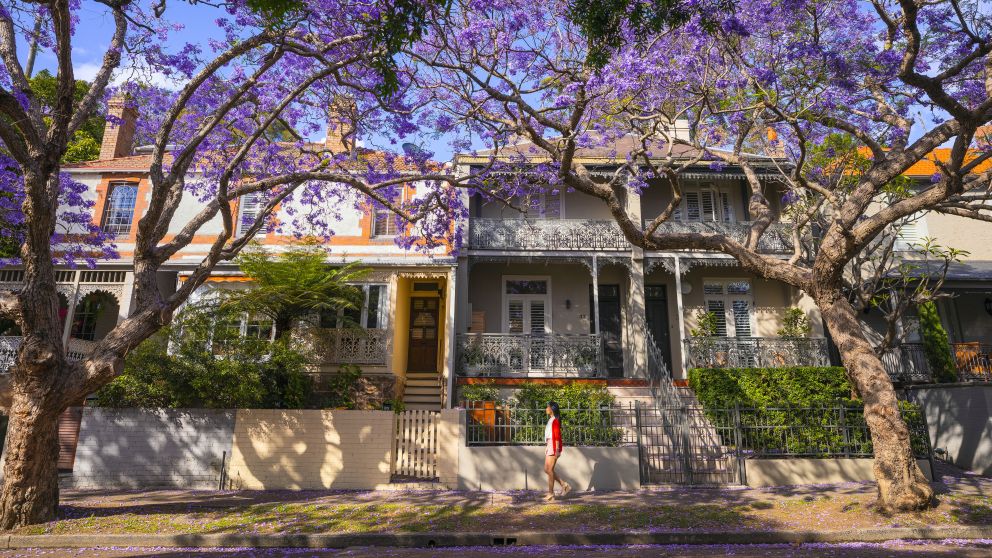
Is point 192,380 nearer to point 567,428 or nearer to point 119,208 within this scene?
point 567,428

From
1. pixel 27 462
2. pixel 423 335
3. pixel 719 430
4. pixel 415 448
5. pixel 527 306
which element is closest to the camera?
pixel 27 462

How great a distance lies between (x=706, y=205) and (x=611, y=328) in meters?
5.03

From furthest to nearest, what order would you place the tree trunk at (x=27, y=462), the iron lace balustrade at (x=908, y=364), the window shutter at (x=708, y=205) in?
1. the window shutter at (x=708, y=205)
2. the iron lace balustrade at (x=908, y=364)
3. the tree trunk at (x=27, y=462)

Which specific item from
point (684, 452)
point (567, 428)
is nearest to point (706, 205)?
point (684, 452)

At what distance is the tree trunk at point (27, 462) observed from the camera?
26.8ft

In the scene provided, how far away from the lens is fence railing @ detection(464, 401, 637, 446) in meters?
11.6

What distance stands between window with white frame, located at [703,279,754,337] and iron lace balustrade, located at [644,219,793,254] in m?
1.38

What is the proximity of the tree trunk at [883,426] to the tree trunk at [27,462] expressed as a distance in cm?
1139

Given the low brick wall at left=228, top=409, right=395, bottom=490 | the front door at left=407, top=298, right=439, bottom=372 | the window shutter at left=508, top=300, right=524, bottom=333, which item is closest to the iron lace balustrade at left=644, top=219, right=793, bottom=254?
the window shutter at left=508, top=300, right=524, bottom=333

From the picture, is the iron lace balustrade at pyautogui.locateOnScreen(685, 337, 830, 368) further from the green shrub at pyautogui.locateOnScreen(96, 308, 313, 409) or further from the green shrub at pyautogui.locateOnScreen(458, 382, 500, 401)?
the green shrub at pyautogui.locateOnScreen(96, 308, 313, 409)

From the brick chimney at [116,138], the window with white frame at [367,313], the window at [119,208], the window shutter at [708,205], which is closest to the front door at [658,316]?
the window shutter at [708,205]

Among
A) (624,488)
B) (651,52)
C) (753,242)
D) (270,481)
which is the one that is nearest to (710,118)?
(651,52)

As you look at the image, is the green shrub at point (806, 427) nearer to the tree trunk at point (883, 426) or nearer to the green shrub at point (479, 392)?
the tree trunk at point (883, 426)

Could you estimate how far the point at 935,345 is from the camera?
16.4 metres
